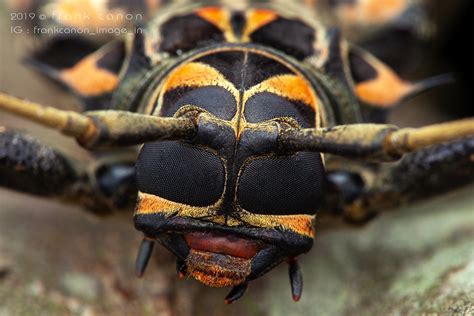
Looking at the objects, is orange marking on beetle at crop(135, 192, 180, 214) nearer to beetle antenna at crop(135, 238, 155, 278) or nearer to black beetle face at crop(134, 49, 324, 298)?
black beetle face at crop(134, 49, 324, 298)

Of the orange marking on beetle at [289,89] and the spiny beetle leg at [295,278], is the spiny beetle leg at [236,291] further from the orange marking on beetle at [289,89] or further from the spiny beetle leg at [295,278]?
the orange marking on beetle at [289,89]

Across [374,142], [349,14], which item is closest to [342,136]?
[374,142]

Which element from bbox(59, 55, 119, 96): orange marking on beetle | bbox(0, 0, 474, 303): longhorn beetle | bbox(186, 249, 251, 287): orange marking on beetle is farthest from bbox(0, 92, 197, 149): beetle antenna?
bbox(59, 55, 119, 96): orange marking on beetle

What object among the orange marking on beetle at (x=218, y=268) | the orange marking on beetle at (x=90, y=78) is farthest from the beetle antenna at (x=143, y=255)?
the orange marking on beetle at (x=90, y=78)

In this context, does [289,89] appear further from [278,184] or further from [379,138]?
[379,138]

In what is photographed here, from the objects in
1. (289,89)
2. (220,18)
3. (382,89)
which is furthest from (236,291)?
(382,89)

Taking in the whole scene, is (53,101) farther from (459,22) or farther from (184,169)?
(459,22)
